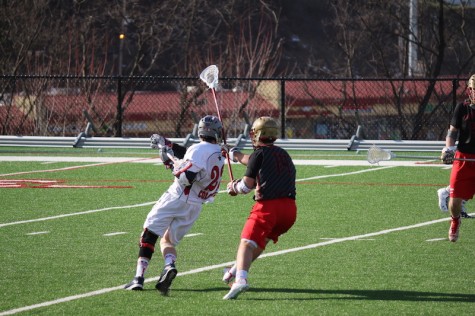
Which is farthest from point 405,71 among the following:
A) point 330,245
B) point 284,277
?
point 284,277

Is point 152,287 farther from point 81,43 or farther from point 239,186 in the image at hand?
point 81,43

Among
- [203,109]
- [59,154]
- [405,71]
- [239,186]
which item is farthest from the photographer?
[405,71]

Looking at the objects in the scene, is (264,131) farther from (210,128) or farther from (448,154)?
(448,154)

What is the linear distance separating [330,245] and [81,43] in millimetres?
24626

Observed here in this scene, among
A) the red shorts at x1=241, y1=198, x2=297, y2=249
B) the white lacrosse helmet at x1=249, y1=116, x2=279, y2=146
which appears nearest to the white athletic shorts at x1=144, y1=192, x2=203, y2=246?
the red shorts at x1=241, y1=198, x2=297, y2=249

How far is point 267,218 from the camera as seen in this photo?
29.8ft

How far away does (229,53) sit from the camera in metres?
34.6

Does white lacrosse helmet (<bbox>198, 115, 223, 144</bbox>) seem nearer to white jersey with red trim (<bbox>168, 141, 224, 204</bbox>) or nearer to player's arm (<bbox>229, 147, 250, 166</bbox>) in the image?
white jersey with red trim (<bbox>168, 141, 224, 204</bbox>)

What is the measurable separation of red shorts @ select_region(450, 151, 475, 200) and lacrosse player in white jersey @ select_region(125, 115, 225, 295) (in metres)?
3.54

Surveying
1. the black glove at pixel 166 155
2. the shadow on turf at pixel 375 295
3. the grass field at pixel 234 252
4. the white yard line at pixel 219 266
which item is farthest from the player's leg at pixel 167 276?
the black glove at pixel 166 155

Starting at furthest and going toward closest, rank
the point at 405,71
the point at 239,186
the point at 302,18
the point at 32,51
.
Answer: the point at 302,18 < the point at 32,51 < the point at 405,71 < the point at 239,186

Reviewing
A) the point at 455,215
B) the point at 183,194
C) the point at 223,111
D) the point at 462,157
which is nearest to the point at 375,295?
the point at 183,194

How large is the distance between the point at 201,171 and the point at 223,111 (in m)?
19.3

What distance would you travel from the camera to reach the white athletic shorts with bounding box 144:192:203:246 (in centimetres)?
952
